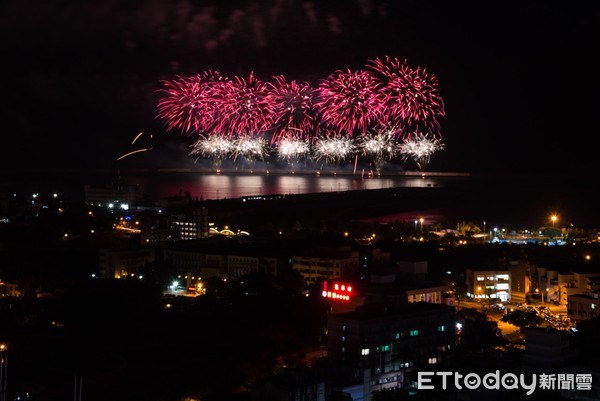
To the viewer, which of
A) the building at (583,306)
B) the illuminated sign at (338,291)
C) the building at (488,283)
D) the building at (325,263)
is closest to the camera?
the illuminated sign at (338,291)

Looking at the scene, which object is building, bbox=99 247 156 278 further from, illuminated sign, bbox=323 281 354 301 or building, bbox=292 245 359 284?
illuminated sign, bbox=323 281 354 301

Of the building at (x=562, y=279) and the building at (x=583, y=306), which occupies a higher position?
the building at (x=562, y=279)

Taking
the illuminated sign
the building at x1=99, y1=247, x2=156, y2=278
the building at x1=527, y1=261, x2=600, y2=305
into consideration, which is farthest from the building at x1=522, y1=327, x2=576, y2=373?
the building at x1=99, y1=247, x2=156, y2=278

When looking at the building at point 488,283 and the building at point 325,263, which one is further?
the building at point 325,263

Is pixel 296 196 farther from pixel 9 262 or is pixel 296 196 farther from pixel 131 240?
pixel 9 262

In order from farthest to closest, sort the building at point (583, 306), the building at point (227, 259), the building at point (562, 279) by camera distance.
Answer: the building at point (227, 259) < the building at point (562, 279) < the building at point (583, 306)

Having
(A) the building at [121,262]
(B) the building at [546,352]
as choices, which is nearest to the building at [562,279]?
(B) the building at [546,352]

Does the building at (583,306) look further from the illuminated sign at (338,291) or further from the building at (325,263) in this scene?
the building at (325,263)
